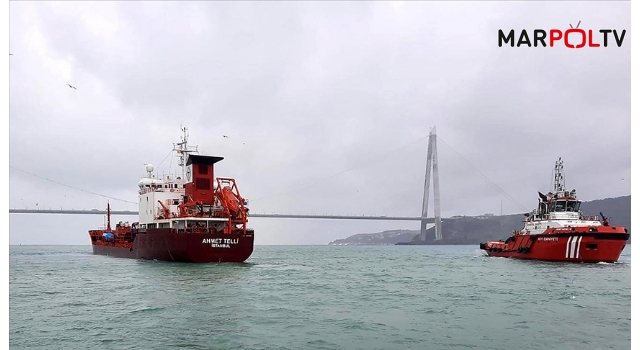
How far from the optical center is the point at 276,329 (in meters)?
15.2

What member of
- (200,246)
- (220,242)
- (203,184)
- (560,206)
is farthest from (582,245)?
(203,184)

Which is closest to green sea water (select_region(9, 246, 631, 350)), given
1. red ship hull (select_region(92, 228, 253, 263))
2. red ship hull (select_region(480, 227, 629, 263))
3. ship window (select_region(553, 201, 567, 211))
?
red ship hull (select_region(92, 228, 253, 263))

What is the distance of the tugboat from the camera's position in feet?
127

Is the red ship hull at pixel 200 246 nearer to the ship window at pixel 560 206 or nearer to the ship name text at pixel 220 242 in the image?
the ship name text at pixel 220 242

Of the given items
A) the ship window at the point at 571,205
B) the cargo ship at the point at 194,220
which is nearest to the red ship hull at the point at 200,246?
the cargo ship at the point at 194,220

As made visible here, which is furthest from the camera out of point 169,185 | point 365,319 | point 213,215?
point 169,185

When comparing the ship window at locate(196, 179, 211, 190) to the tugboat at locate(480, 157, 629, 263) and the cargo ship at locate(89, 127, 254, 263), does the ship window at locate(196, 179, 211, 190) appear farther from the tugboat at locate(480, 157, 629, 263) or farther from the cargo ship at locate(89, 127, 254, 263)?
the tugboat at locate(480, 157, 629, 263)

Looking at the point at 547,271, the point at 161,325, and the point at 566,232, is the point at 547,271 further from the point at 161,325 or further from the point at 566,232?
the point at 161,325

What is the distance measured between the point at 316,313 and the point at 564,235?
2947cm

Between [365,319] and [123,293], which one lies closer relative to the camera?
[365,319]

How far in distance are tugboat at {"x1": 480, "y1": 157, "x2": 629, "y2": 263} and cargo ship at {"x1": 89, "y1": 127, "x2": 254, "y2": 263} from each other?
24.3 meters

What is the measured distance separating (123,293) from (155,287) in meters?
1.97
